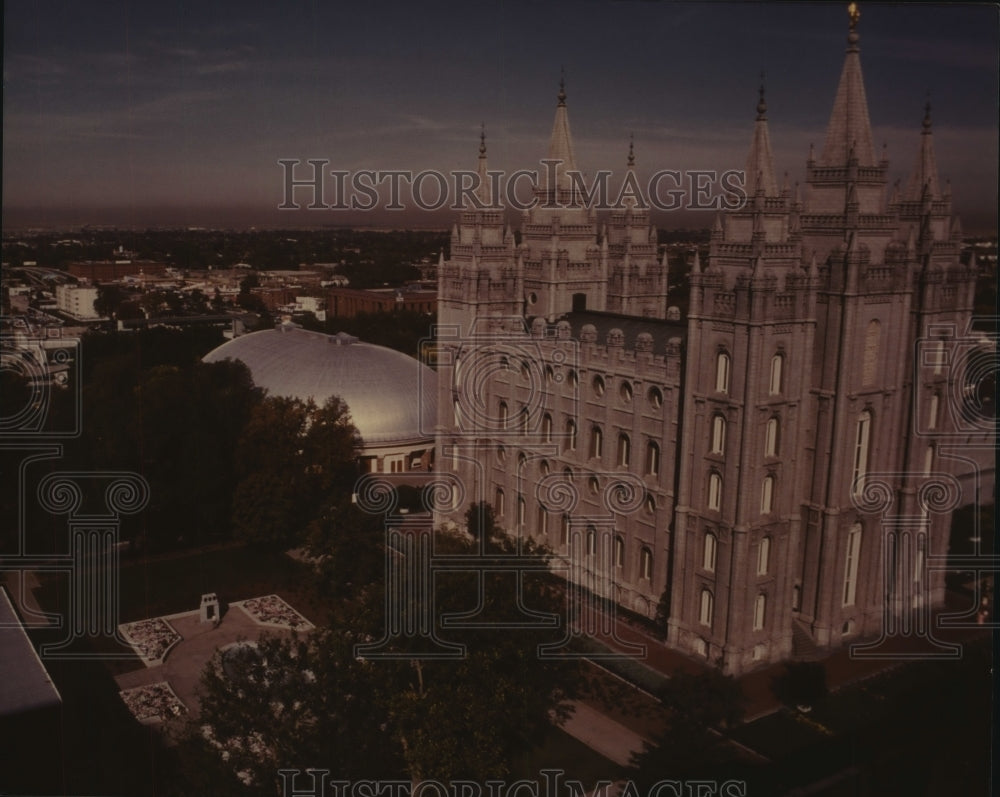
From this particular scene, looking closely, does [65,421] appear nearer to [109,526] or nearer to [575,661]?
[109,526]

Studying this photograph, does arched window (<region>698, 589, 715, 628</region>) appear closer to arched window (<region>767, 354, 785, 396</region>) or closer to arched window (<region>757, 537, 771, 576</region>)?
arched window (<region>757, 537, 771, 576</region>)

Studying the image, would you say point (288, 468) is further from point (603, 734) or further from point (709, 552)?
point (603, 734)

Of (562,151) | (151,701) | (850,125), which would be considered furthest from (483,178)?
(151,701)

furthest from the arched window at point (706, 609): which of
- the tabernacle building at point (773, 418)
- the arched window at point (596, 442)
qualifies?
the arched window at point (596, 442)

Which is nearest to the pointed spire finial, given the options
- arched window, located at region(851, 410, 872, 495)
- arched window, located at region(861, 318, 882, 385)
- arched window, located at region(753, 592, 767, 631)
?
arched window, located at region(861, 318, 882, 385)

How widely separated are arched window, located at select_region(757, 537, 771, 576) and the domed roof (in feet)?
47.3

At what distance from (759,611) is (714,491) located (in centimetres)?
282

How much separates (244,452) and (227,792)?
44.3 ft

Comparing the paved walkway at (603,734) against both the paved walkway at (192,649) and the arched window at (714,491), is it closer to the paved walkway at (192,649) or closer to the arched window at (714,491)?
the arched window at (714,491)

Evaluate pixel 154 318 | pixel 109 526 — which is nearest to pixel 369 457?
pixel 154 318

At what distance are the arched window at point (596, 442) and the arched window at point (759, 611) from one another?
17.2 feet

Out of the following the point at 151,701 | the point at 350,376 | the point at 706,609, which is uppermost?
the point at 350,376

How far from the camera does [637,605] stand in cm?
2308

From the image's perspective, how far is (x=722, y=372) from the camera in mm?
20250
